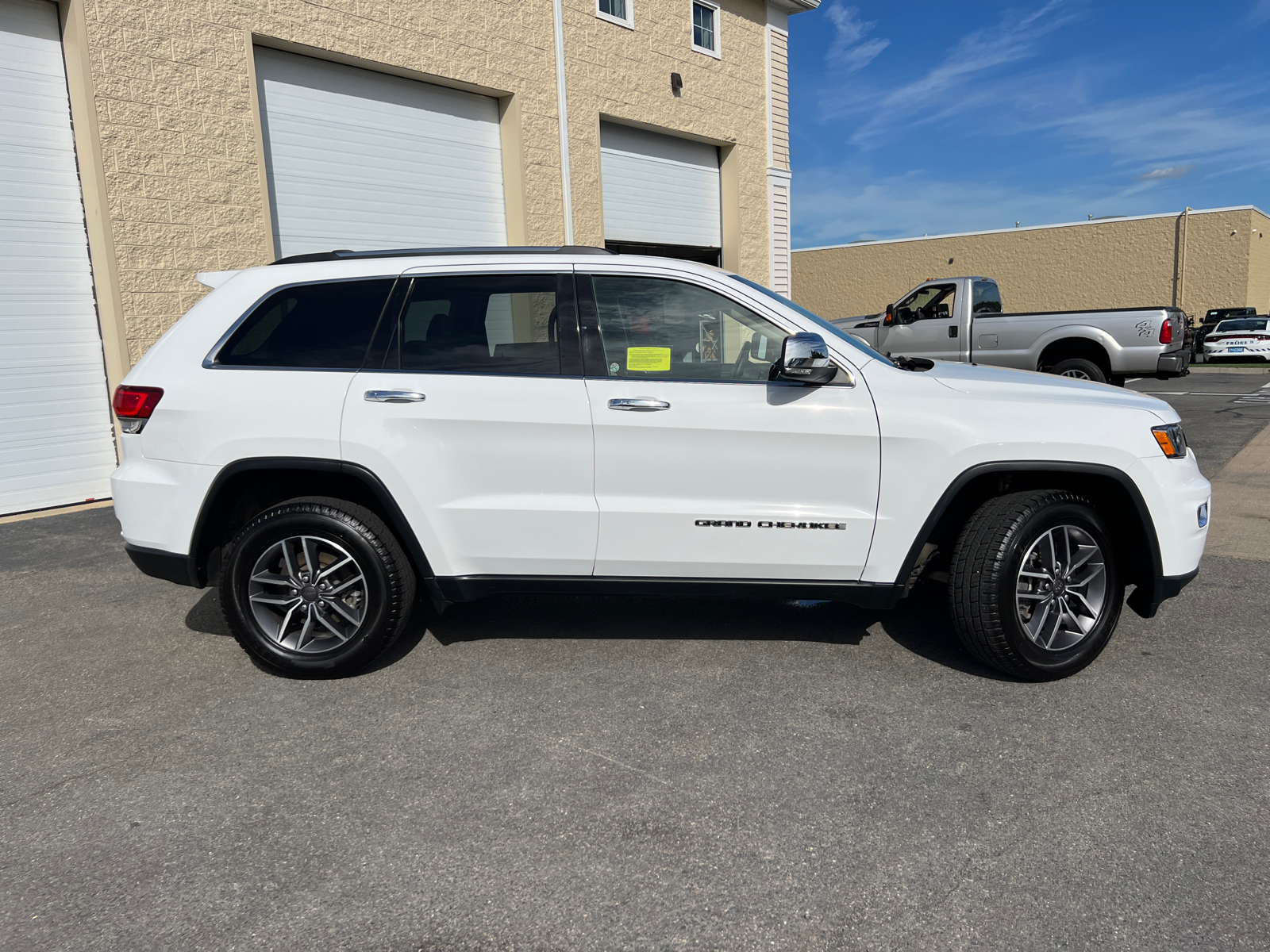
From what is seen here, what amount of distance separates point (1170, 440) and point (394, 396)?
10.8 ft

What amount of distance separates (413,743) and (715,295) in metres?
2.24

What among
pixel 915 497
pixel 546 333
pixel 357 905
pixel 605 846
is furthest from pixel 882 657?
pixel 357 905

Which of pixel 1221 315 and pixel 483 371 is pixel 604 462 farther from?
pixel 1221 315

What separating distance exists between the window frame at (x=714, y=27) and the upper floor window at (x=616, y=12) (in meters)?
1.38

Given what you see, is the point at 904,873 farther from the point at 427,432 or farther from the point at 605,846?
the point at 427,432

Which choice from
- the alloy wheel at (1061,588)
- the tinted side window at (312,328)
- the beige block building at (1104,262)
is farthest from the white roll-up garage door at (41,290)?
the beige block building at (1104,262)

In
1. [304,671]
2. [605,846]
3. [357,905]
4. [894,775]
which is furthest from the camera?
[304,671]

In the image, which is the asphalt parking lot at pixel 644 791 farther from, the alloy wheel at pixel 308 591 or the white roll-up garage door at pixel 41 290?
the white roll-up garage door at pixel 41 290

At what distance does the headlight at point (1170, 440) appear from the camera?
3.65 metres

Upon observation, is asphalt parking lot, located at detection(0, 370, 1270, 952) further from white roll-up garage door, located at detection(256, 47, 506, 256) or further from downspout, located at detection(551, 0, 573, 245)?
downspout, located at detection(551, 0, 573, 245)

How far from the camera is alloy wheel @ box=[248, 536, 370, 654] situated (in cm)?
382

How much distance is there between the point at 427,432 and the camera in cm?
372

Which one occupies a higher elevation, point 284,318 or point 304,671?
point 284,318

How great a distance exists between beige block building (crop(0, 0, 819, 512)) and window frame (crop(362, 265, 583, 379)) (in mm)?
5477
